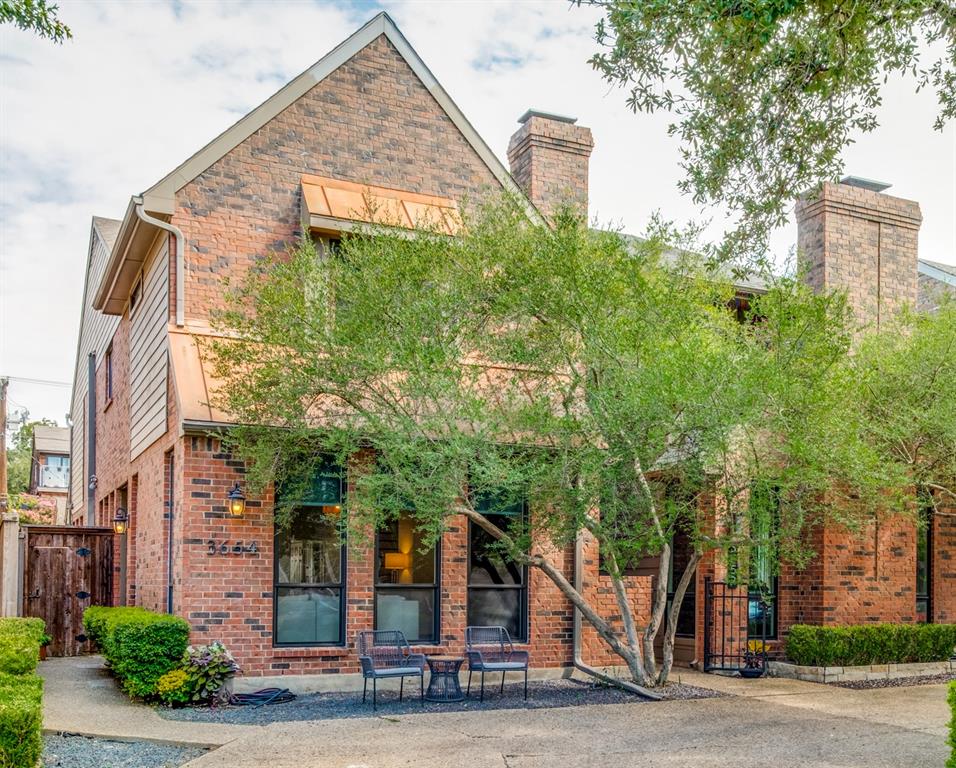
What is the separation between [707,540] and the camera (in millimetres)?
10273

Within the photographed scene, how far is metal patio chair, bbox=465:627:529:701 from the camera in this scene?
35.0ft

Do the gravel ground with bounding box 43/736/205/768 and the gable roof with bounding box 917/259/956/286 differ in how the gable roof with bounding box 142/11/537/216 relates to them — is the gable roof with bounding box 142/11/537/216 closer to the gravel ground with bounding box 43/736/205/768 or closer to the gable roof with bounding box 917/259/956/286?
the gravel ground with bounding box 43/736/205/768

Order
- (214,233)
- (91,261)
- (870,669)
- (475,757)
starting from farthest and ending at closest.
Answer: (91,261) < (870,669) < (214,233) < (475,757)

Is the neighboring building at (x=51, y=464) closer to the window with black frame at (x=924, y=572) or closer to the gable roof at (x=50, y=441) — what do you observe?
the gable roof at (x=50, y=441)

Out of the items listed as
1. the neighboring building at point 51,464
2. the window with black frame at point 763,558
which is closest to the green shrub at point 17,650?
the window with black frame at point 763,558

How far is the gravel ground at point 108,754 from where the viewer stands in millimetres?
7414

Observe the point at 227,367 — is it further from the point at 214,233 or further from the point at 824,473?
the point at 824,473

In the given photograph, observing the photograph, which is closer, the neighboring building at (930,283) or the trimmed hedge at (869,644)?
the trimmed hedge at (869,644)

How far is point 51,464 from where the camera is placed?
48.2m

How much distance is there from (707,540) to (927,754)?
116 inches

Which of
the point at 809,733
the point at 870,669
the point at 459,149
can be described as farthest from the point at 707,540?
the point at 459,149

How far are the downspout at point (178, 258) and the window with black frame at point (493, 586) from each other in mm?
4155

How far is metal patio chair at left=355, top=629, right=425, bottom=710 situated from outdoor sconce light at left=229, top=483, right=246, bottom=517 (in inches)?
74.5

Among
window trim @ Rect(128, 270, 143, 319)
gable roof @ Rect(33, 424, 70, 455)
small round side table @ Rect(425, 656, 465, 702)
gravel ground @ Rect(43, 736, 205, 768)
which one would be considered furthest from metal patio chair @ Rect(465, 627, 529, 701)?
gable roof @ Rect(33, 424, 70, 455)
